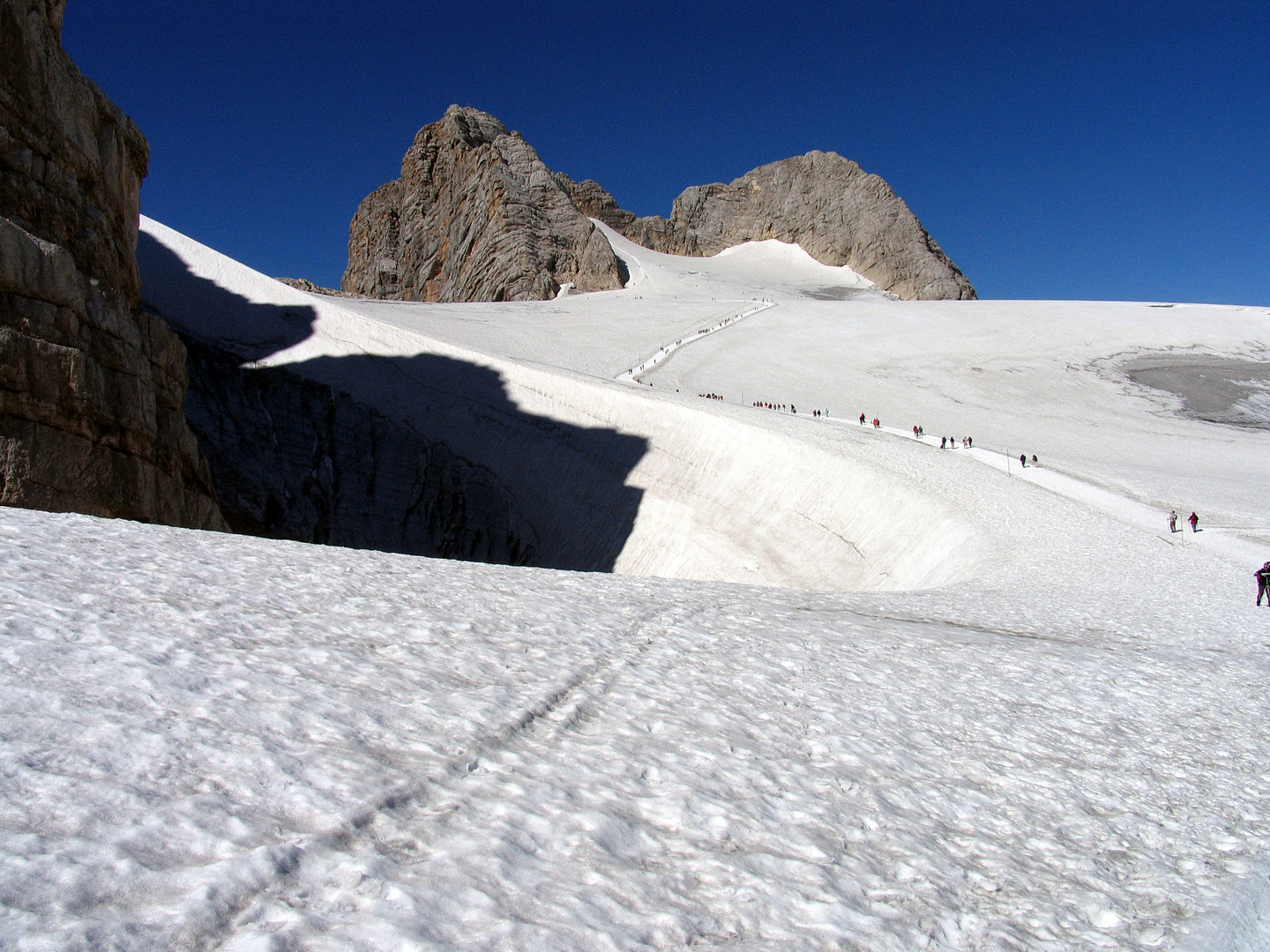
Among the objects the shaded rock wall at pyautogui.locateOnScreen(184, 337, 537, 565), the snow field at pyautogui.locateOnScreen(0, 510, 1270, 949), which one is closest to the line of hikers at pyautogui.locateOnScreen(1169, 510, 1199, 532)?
the snow field at pyautogui.locateOnScreen(0, 510, 1270, 949)

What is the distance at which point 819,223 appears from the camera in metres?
90.3

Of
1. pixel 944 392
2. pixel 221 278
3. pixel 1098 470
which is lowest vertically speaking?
pixel 1098 470

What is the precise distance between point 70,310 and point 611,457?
12391 millimetres

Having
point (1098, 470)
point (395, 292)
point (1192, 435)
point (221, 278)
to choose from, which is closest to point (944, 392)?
point (1192, 435)

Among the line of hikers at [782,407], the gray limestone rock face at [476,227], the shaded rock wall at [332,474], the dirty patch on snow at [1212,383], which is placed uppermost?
the gray limestone rock face at [476,227]

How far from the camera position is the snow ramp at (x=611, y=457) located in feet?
48.6

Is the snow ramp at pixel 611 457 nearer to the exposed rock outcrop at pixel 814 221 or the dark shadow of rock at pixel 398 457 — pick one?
the dark shadow of rock at pixel 398 457

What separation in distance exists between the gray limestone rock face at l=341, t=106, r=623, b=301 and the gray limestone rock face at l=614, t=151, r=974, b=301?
2743 cm

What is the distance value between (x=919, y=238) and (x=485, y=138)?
43.4 metres

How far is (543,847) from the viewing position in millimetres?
2607

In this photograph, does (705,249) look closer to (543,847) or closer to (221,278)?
(221,278)

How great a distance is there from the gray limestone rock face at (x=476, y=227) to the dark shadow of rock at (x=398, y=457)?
3791 centimetres

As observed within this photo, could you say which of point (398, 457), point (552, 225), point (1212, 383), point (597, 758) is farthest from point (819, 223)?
point (597, 758)

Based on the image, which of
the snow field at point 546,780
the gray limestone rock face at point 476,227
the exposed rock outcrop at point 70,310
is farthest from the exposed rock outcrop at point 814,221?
the snow field at point 546,780
